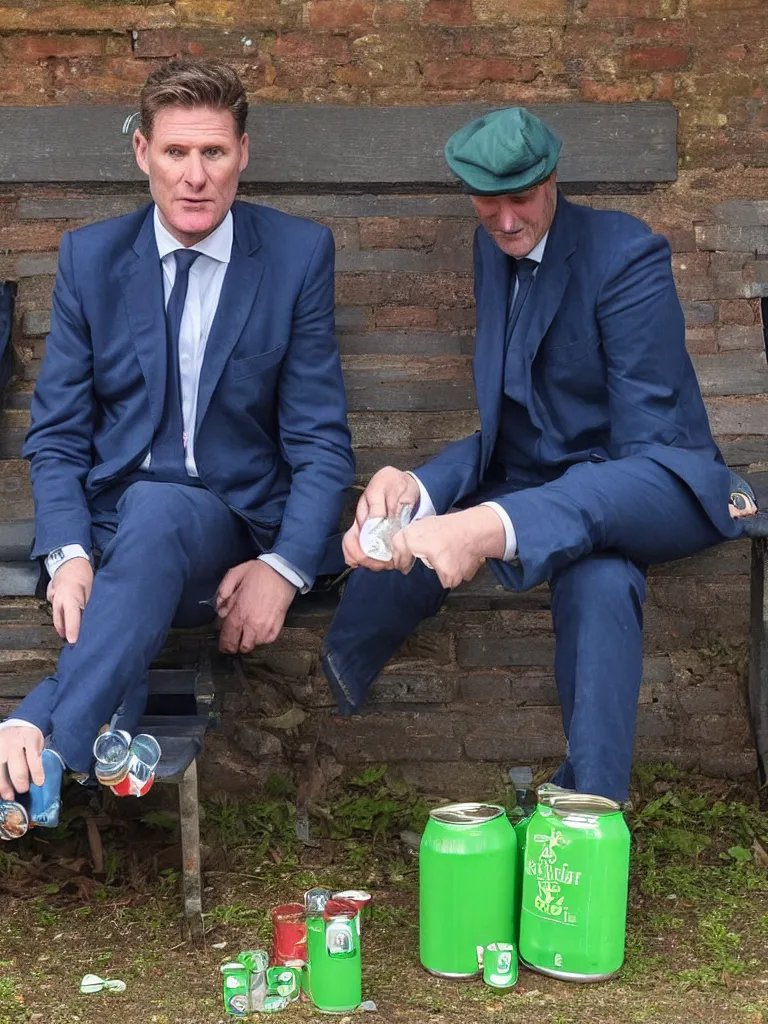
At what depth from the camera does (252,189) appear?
420 centimetres

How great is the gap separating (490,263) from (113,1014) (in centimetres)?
208

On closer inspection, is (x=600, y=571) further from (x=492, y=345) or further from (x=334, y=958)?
(x=334, y=958)

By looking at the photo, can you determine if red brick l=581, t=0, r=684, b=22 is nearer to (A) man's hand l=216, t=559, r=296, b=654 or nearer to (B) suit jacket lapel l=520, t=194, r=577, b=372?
(B) suit jacket lapel l=520, t=194, r=577, b=372

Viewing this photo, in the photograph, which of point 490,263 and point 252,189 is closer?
point 490,263

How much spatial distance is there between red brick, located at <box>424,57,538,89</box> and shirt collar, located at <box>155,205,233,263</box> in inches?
38.6

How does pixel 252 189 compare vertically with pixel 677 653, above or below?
above

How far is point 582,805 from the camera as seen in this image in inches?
114

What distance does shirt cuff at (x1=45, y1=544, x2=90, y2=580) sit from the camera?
338 cm

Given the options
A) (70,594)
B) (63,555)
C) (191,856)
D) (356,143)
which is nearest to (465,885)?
(191,856)

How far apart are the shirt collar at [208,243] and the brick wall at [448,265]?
615mm

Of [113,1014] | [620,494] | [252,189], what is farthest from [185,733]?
[252,189]

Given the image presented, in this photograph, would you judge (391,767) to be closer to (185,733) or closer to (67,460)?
(185,733)

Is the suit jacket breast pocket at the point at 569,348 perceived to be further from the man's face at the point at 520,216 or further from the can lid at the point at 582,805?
the can lid at the point at 582,805

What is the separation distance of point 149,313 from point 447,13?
142 cm
